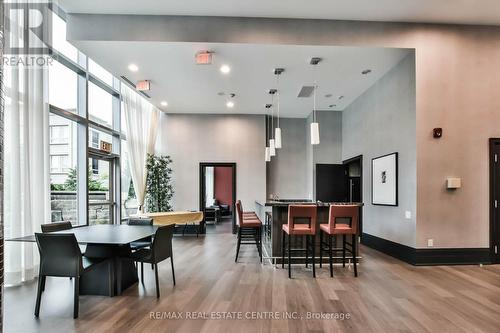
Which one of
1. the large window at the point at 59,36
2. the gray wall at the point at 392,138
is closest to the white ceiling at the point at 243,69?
the gray wall at the point at 392,138

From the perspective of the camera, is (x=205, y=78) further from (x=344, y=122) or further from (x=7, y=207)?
(x=344, y=122)

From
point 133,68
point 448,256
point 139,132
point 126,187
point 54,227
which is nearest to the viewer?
point 54,227

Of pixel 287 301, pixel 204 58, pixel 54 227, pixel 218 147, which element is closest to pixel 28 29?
pixel 204 58

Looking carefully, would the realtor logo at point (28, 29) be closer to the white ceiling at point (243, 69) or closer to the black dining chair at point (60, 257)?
the white ceiling at point (243, 69)

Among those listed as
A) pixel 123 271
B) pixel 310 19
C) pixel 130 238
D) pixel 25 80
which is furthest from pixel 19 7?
pixel 310 19

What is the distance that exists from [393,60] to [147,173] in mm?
6634

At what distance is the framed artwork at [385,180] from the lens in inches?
216

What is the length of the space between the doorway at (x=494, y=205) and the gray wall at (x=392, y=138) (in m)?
1.34

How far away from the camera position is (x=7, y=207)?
383 centimetres

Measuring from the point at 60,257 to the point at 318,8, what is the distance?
4791mm

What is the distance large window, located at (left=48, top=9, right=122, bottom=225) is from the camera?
16.9 feet

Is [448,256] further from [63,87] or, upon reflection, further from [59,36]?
[59,36]

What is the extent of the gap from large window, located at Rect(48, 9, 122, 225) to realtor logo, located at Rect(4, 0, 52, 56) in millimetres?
373

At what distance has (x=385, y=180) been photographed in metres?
5.83
